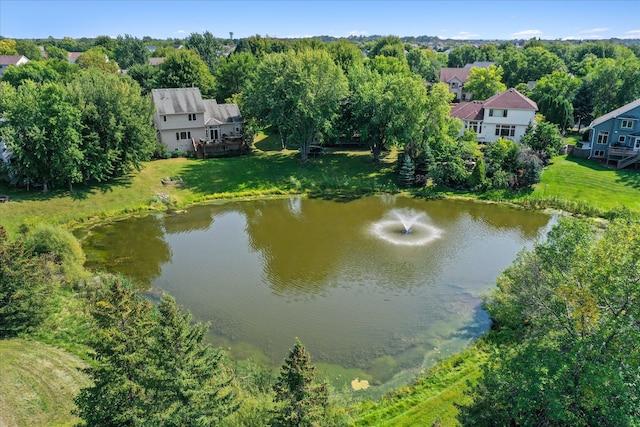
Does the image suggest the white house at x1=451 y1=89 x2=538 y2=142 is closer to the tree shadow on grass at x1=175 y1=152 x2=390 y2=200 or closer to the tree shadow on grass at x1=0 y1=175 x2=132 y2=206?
the tree shadow on grass at x1=175 y1=152 x2=390 y2=200

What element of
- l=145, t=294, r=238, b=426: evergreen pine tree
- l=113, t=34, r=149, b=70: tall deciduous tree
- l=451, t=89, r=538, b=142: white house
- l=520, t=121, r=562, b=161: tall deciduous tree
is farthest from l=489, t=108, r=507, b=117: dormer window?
l=113, t=34, r=149, b=70: tall deciduous tree

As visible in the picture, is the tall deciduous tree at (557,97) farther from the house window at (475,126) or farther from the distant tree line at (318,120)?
the house window at (475,126)

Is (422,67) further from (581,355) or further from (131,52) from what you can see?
(581,355)

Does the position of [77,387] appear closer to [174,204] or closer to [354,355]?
[354,355]

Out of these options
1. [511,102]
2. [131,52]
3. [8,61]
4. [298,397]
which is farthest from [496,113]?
[8,61]

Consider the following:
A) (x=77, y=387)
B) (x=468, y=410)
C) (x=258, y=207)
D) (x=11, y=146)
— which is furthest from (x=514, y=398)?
(x=11, y=146)

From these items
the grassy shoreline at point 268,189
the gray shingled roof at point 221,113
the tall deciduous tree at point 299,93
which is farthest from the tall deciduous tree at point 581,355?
the gray shingled roof at point 221,113
